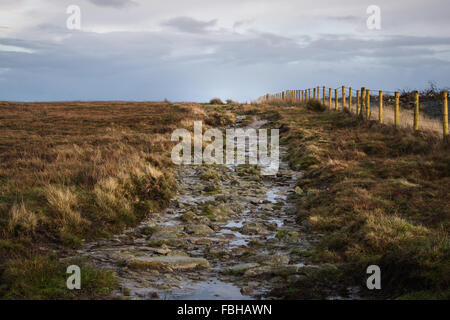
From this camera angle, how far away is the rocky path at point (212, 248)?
6590 millimetres

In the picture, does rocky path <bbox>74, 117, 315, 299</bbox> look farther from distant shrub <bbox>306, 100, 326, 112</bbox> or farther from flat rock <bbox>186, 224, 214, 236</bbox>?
distant shrub <bbox>306, 100, 326, 112</bbox>

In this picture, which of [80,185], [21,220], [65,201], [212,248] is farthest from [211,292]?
[80,185]

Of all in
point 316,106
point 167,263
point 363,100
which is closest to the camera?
point 167,263

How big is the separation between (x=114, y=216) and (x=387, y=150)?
34.6ft

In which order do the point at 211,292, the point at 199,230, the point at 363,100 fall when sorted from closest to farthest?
the point at 211,292 < the point at 199,230 < the point at 363,100

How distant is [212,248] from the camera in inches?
336

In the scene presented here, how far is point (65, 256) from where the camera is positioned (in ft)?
25.1

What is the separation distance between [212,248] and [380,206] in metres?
4.05

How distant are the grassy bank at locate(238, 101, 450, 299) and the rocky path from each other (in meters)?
0.53

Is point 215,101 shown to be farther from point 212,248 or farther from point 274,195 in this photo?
point 212,248

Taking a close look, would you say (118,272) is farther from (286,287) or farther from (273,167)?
(273,167)

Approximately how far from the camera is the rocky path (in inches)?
259

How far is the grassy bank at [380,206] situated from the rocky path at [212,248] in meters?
0.53
